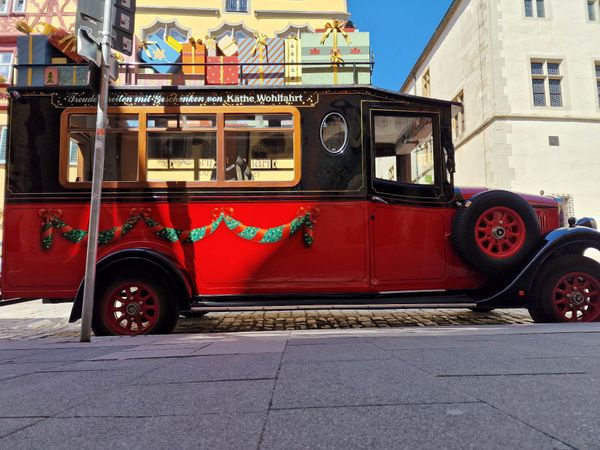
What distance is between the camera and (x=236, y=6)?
63.5ft

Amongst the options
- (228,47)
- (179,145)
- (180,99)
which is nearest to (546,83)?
(228,47)

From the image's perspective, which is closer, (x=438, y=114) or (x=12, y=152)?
(x=12, y=152)

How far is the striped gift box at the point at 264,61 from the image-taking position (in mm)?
7098

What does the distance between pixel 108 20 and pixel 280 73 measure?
123 inches

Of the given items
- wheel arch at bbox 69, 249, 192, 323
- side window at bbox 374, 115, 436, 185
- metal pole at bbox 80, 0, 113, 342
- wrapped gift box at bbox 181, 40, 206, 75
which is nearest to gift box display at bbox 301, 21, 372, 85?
side window at bbox 374, 115, 436, 185

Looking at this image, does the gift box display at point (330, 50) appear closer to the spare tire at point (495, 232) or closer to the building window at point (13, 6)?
the spare tire at point (495, 232)

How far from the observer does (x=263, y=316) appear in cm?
735

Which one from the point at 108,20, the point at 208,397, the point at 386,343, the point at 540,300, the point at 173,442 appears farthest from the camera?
the point at 540,300

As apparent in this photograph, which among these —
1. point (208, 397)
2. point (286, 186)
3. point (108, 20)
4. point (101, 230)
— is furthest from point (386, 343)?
point (108, 20)

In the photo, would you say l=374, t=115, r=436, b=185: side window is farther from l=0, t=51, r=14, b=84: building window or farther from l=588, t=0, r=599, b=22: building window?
l=588, t=0, r=599, b=22: building window

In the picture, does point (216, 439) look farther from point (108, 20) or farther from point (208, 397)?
point (108, 20)

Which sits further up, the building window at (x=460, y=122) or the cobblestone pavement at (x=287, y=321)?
the building window at (x=460, y=122)

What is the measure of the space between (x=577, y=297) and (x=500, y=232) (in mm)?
1190

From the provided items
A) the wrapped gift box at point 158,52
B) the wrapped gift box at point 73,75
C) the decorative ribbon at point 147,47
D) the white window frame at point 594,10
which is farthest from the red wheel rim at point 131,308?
the white window frame at point 594,10
